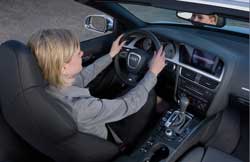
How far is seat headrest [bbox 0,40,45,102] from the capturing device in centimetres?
177

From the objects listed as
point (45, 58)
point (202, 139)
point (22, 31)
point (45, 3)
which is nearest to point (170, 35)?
point (202, 139)

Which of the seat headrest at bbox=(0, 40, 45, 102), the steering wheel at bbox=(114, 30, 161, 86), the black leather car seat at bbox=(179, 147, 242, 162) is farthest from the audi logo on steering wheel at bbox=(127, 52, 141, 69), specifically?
the seat headrest at bbox=(0, 40, 45, 102)

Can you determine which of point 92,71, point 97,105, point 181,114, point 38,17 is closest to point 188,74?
point 181,114

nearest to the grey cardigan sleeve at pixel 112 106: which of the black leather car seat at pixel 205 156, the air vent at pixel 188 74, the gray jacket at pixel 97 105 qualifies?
the gray jacket at pixel 97 105

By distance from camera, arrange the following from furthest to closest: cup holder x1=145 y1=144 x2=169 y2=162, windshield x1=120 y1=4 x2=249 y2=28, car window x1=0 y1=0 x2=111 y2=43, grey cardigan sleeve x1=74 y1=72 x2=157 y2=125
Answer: car window x1=0 y1=0 x2=111 y2=43, windshield x1=120 y1=4 x2=249 y2=28, cup holder x1=145 y1=144 x2=169 y2=162, grey cardigan sleeve x1=74 y1=72 x2=157 y2=125

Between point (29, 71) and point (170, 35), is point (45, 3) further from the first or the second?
point (29, 71)

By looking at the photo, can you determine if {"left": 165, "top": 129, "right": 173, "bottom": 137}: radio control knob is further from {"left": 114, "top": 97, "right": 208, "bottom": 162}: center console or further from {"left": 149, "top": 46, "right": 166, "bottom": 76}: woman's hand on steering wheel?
{"left": 149, "top": 46, "right": 166, "bottom": 76}: woman's hand on steering wheel

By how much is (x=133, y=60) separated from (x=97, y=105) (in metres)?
0.67

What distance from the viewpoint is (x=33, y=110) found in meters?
1.82

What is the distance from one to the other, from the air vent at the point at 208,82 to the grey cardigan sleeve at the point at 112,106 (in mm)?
320

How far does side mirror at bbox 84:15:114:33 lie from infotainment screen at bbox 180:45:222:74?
2.64ft

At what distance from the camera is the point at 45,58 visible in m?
1.88

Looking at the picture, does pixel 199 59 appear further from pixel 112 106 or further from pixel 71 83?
pixel 71 83

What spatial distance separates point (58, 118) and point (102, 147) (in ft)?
1.30
